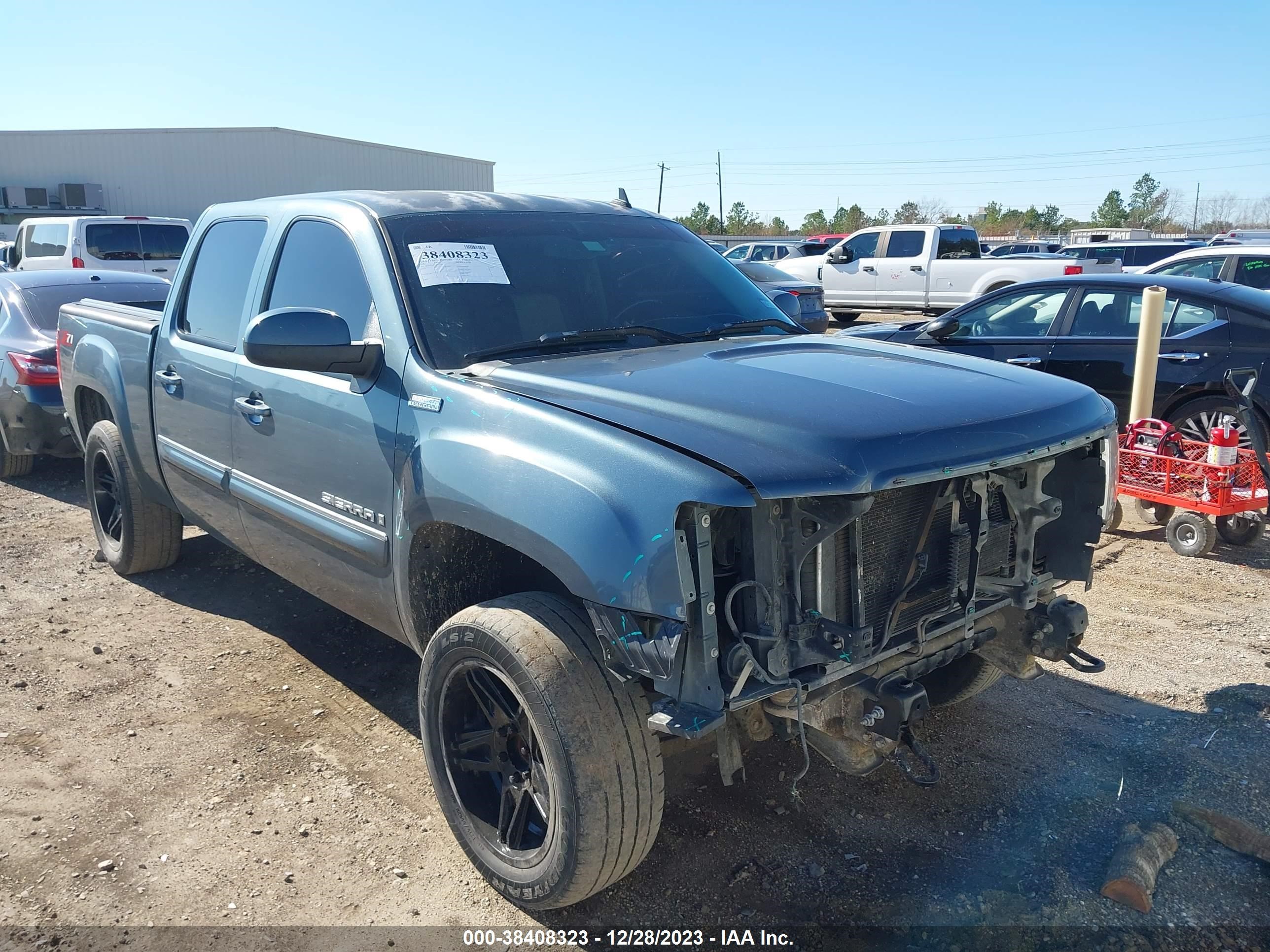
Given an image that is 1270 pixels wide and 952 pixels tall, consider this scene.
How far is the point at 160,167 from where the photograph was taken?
3612cm

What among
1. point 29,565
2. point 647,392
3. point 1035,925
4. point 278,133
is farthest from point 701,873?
point 278,133

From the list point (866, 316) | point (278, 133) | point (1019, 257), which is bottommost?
point (866, 316)

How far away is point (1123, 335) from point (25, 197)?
37315 millimetres

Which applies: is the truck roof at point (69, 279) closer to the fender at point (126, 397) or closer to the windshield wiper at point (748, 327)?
the fender at point (126, 397)

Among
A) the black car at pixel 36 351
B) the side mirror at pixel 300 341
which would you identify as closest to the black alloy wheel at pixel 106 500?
the black car at pixel 36 351

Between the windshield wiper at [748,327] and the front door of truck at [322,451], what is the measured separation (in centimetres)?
121

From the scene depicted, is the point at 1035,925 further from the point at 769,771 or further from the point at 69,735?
the point at 69,735

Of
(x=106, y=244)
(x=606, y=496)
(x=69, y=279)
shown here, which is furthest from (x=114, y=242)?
(x=606, y=496)

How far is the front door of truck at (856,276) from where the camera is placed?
1862 cm

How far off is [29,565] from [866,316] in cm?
1932

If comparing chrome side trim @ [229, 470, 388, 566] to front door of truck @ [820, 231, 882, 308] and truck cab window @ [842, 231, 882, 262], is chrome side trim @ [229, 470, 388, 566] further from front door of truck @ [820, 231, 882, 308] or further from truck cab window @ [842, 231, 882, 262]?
truck cab window @ [842, 231, 882, 262]

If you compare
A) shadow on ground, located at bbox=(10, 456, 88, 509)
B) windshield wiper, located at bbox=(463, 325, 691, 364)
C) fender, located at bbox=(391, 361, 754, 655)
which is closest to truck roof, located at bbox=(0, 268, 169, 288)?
shadow on ground, located at bbox=(10, 456, 88, 509)

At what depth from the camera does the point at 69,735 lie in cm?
389

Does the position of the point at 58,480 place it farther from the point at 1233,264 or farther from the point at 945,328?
the point at 1233,264
